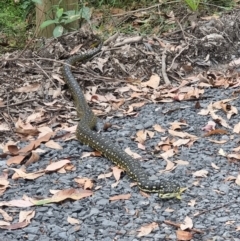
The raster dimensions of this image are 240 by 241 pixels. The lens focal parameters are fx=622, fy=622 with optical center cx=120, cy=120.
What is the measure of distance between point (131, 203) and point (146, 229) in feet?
1.47

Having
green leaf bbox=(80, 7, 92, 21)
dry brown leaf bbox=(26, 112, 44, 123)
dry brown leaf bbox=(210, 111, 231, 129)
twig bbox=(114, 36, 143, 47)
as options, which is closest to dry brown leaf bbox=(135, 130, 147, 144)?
dry brown leaf bbox=(210, 111, 231, 129)

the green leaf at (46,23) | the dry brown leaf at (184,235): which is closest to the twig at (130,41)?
the green leaf at (46,23)

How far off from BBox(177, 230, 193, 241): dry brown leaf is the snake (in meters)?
0.48

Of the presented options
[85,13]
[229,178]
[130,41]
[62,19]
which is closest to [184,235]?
[229,178]

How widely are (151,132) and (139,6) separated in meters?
4.47

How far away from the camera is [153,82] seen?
7613 mm

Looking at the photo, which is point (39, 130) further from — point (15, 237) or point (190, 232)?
point (190, 232)

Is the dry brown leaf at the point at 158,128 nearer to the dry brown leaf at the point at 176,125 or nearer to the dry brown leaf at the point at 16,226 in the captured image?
the dry brown leaf at the point at 176,125

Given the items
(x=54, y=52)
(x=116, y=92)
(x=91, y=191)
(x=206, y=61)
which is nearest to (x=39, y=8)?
(x=54, y=52)

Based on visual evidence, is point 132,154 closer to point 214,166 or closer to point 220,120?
point 214,166

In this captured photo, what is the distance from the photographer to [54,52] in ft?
26.8

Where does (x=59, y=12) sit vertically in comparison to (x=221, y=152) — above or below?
above

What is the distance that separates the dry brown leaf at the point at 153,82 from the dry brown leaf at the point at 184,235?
11.0 ft

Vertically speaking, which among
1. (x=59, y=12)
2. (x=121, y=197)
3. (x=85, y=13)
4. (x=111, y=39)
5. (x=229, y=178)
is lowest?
(x=229, y=178)
